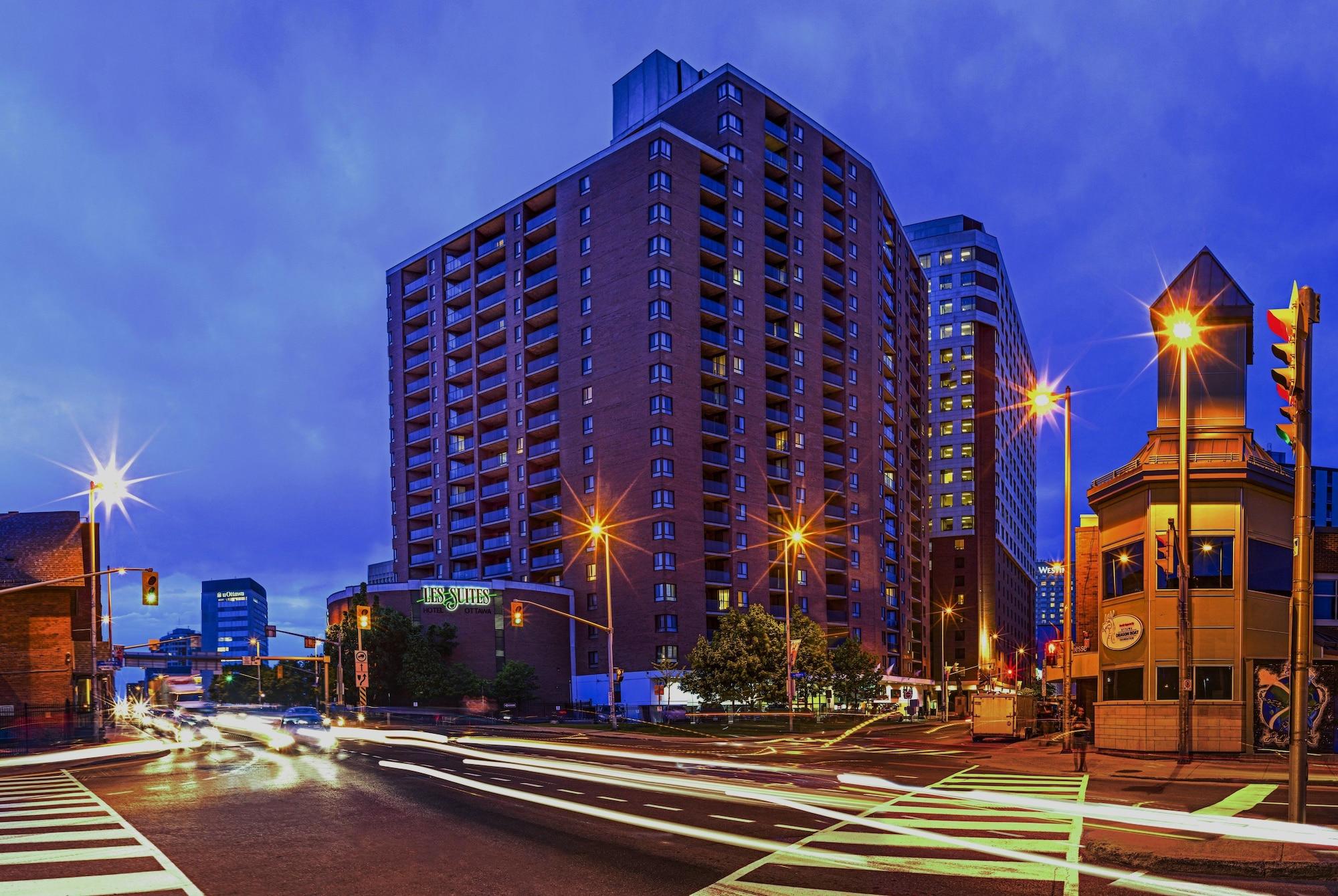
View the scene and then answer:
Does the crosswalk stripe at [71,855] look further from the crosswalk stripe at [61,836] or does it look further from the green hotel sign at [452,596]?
the green hotel sign at [452,596]

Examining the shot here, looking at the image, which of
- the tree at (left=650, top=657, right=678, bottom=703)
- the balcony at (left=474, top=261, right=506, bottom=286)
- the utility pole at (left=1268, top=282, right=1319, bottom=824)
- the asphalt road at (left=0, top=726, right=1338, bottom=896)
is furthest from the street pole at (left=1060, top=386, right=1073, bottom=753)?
the balcony at (left=474, top=261, right=506, bottom=286)

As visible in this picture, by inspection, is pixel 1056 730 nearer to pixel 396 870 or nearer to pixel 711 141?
pixel 396 870

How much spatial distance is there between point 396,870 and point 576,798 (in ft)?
27.1

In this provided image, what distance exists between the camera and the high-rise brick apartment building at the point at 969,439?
141125mm

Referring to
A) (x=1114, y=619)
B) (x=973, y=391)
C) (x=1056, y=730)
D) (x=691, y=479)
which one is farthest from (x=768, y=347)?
(x=973, y=391)

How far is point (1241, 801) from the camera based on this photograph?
64.0 feet

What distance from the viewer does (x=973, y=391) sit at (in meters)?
148

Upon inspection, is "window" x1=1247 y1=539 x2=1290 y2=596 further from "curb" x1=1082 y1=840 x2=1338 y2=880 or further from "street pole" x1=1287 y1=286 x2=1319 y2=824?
"curb" x1=1082 y1=840 x2=1338 y2=880

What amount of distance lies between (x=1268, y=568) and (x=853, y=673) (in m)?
47.0

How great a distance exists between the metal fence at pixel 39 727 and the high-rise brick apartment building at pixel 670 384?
3918 centimetres

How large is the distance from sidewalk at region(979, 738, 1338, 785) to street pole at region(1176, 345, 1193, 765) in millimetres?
789

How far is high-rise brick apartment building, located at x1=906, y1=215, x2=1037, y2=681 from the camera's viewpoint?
141125mm

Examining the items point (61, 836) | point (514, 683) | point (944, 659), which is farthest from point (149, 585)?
point (944, 659)

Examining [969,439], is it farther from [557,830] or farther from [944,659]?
[557,830]
